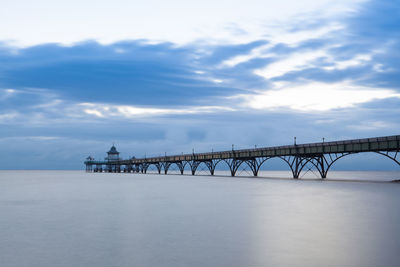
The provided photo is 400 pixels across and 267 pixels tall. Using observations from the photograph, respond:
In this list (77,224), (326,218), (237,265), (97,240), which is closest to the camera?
(237,265)

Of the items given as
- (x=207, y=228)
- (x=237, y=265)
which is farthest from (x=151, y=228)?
(x=237, y=265)

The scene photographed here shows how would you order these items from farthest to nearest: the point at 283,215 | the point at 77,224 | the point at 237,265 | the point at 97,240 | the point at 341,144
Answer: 1. the point at 341,144
2. the point at 283,215
3. the point at 77,224
4. the point at 97,240
5. the point at 237,265

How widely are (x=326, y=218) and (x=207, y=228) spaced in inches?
315

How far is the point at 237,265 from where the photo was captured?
470 inches

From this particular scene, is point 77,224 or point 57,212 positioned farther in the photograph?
point 57,212

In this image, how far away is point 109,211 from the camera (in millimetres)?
26781

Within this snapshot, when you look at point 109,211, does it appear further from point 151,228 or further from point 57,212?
point 151,228

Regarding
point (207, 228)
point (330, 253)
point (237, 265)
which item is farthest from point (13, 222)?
point (330, 253)

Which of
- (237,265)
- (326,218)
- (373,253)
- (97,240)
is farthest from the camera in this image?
(326,218)

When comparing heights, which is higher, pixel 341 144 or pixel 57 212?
pixel 341 144

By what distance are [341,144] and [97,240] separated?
5306 centimetres

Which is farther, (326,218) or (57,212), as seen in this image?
(57,212)

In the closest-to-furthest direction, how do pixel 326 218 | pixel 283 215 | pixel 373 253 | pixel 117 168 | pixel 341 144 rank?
pixel 373 253 < pixel 326 218 < pixel 283 215 < pixel 341 144 < pixel 117 168

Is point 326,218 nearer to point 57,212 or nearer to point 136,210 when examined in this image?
point 136,210
